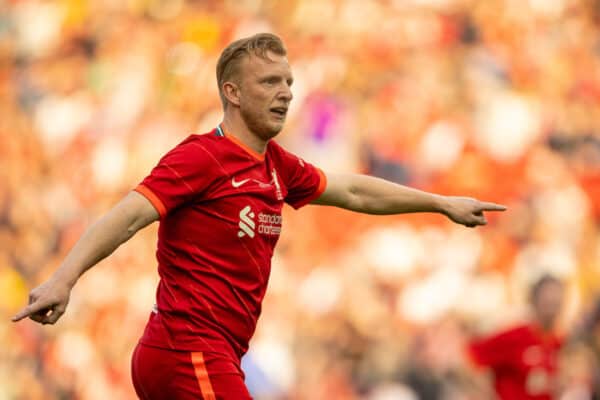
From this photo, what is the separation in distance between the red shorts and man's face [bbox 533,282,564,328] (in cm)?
317

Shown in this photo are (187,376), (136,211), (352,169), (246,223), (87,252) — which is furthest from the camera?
(352,169)

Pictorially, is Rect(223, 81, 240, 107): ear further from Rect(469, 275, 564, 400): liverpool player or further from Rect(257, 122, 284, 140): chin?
Rect(469, 275, 564, 400): liverpool player

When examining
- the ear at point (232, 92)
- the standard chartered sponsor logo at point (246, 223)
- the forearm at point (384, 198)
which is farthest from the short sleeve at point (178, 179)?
the forearm at point (384, 198)

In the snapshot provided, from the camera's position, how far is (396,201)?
4770 millimetres

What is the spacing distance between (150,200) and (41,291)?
512mm

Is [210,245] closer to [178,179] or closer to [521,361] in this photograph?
[178,179]

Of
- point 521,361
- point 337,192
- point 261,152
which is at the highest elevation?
point 261,152

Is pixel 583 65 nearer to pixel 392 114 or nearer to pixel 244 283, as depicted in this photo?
pixel 392 114

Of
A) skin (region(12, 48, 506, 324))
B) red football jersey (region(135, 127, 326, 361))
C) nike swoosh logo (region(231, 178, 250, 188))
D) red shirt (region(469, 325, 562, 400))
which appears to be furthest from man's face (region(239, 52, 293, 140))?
red shirt (region(469, 325, 562, 400))

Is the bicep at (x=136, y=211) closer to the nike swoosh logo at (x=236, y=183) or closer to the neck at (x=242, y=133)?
the nike swoosh logo at (x=236, y=183)

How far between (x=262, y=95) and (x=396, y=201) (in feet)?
2.88

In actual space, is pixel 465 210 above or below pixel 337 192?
below

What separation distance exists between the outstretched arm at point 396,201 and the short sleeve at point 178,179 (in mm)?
843

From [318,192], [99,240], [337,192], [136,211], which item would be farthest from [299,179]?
[99,240]
